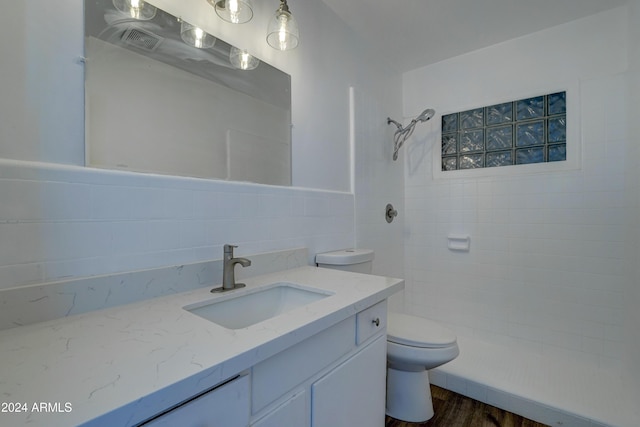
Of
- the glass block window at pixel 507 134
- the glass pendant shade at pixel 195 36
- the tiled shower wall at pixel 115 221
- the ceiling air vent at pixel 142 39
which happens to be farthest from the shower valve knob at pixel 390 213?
the ceiling air vent at pixel 142 39

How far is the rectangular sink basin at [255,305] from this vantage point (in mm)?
913

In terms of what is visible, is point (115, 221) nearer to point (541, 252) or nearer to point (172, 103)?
point (172, 103)

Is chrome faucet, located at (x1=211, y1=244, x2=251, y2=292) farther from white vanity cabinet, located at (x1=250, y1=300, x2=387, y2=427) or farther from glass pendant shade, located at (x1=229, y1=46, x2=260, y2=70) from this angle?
glass pendant shade, located at (x1=229, y1=46, x2=260, y2=70)

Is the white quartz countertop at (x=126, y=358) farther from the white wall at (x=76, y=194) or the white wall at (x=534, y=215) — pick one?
the white wall at (x=534, y=215)

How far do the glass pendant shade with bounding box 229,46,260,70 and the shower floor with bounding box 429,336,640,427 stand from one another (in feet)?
6.83

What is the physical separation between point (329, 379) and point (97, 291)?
693 millimetres

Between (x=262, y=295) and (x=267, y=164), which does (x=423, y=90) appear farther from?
(x=262, y=295)

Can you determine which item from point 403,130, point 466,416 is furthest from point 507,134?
point 466,416

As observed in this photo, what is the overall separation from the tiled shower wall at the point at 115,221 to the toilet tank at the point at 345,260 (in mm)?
288

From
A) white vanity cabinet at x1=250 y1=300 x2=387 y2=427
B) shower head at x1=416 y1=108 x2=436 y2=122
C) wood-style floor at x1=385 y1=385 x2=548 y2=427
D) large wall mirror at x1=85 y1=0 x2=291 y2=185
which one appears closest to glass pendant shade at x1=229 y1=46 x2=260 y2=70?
large wall mirror at x1=85 y1=0 x2=291 y2=185

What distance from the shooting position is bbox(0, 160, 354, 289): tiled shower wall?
704mm

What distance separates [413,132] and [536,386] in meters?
1.98

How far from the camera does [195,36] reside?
3.55 feet

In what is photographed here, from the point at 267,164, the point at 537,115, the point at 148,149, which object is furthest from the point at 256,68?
the point at 537,115
